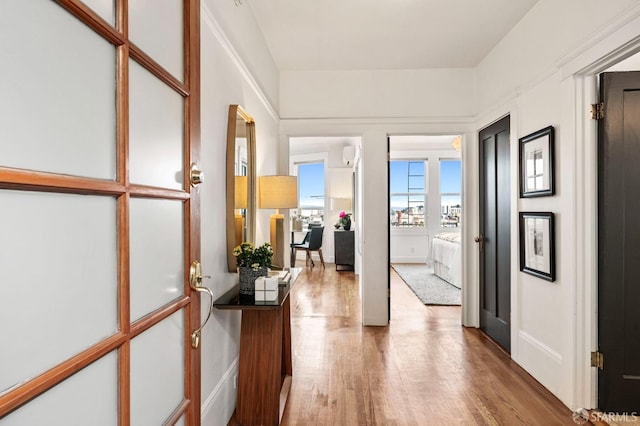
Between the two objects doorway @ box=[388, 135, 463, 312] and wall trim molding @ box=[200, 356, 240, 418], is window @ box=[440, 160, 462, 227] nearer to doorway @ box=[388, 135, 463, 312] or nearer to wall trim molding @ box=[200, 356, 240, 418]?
doorway @ box=[388, 135, 463, 312]

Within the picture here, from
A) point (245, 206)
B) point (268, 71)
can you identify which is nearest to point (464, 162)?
point (268, 71)

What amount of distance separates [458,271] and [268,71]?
4.18 meters

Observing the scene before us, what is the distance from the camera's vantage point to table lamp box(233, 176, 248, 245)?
2.22 metres

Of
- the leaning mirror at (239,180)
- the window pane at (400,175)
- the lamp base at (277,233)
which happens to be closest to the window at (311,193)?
the window pane at (400,175)

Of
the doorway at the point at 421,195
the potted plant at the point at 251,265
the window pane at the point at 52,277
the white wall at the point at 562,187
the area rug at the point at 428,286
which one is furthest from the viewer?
the doorway at the point at 421,195

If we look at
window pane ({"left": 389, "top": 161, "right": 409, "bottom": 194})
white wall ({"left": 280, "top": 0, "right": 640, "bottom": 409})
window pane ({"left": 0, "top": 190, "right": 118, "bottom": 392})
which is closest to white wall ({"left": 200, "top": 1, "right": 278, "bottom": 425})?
window pane ({"left": 0, "top": 190, "right": 118, "bottom": 392})

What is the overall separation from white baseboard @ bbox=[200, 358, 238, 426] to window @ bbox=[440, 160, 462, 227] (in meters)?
7.13

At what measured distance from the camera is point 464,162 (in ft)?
12.9

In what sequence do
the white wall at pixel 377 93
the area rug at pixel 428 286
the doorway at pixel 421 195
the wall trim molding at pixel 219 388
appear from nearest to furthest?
the wall trim molding at pixel 219 388 < the white wall at pixel 377 93 < the area rug at pixel 428 286 < the doorway at pixel 421 195

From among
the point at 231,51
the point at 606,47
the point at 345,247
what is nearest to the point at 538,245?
the point at 606,47

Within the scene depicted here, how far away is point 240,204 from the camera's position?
2.29 metres

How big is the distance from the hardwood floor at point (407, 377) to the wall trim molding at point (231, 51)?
226 cm

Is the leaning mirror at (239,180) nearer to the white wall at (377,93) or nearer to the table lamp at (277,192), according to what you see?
the table lamp at (277,192)

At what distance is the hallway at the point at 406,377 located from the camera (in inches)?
86.2
